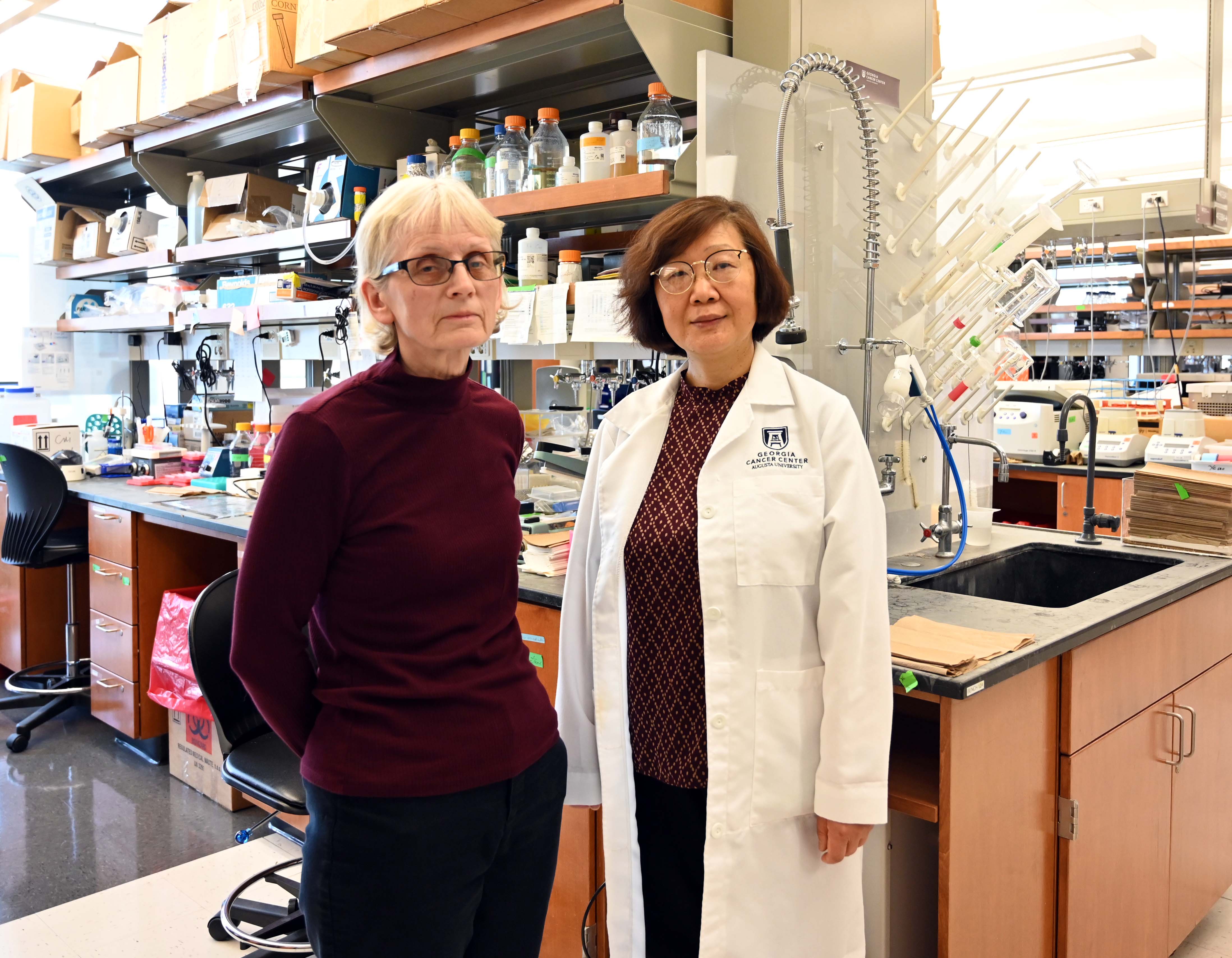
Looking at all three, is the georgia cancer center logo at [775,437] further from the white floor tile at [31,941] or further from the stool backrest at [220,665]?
the white floor tile at [31,941]

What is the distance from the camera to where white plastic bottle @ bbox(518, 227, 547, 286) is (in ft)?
8.87

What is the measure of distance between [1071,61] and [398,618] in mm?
4941

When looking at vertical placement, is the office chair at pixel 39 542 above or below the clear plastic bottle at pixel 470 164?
below

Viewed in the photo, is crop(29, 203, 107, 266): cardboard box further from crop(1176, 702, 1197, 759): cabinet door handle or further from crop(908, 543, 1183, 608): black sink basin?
crop(1176, 702, 1197, 759): cabinet door handle

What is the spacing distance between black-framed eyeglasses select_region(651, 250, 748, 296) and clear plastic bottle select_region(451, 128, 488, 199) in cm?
156

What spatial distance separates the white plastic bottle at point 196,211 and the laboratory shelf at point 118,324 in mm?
370

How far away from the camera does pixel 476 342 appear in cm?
127

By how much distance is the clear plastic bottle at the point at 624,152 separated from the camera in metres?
2.44

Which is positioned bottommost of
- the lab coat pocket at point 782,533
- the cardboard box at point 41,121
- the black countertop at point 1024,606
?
the black countertop at point 1024,606

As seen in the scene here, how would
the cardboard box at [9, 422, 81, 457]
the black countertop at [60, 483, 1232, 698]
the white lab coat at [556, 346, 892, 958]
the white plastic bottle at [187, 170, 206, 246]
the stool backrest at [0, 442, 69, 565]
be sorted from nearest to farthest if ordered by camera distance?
the white lab coat at [556, 346, 892, 958] → the black countertop at [60, 483, 1232, 698] → the stool backrest at [0, 442, 69, 565] → the white plastic bottle at [187, 170, 206, 246] → the cardboard box at [9, 422, 81, 457]

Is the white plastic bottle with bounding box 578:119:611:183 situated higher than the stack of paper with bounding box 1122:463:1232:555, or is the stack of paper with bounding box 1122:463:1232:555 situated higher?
the white plastic bottle with bounding box 578:119:611:183

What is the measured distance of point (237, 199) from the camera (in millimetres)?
3914

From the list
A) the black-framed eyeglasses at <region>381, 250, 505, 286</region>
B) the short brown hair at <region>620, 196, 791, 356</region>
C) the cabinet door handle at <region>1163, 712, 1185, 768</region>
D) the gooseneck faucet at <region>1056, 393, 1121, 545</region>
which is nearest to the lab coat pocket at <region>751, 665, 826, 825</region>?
the short brown hair at <region>620, 196, 791, 356</region>

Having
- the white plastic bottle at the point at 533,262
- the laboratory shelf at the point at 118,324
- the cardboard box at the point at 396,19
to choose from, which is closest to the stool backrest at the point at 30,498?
the laboratory shelf at the point at 118,324
